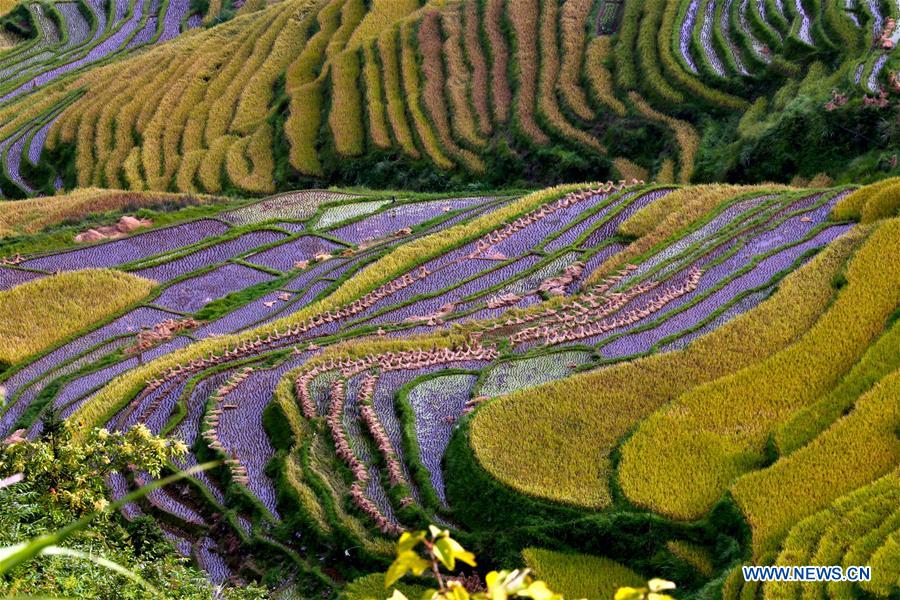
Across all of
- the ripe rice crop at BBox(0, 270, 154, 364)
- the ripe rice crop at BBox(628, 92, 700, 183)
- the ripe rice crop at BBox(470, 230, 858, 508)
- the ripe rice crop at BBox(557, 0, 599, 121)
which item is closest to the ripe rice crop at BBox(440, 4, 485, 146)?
the ripe rice crop at BBox(557, 0, 599, 121)

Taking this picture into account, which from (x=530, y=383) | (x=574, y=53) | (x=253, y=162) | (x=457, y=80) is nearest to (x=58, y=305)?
(x=530, y=383)

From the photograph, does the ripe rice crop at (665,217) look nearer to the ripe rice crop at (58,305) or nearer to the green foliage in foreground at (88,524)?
the green foliage in foreground at (88,524)

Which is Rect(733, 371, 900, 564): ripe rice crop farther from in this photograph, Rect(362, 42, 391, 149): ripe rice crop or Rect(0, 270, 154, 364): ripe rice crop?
Rect(362, 42, 391, 149): ripe rice crop

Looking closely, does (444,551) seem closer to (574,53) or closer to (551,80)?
(551,80)

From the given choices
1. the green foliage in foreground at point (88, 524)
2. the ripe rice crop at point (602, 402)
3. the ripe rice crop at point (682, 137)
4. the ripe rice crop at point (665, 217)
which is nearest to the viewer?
the green foliage in foreground at point (88, 524)

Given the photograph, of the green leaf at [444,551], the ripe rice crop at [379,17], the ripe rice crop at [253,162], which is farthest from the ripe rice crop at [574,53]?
the green leaf at [444,551]

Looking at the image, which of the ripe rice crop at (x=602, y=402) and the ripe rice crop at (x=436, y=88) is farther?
the ripe rice crop at (x=436, y=88)
